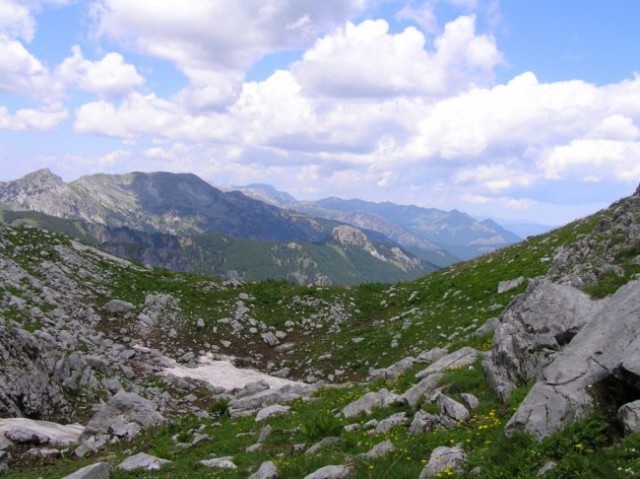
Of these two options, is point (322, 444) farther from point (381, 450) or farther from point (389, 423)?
point (381, 450)

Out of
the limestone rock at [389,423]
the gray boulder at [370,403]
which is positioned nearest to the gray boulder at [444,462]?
the limestone rock at [389,423]

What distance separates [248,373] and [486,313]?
1764cm

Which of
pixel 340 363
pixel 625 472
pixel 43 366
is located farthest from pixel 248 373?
pixel 625 472

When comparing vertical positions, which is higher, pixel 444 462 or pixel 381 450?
pixel 444 462

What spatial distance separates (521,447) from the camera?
9844 mm

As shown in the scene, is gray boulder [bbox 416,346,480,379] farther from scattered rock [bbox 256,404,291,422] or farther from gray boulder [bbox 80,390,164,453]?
gray boulder [bbox 80,390,164,453]

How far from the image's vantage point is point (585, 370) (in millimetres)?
10977

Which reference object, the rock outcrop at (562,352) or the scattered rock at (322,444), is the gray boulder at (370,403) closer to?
the scattered rock at (322,444)

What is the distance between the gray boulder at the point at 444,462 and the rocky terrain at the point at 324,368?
2.0 inches

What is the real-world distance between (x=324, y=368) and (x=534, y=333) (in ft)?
74.0

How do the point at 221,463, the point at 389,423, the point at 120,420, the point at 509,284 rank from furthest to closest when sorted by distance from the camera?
the point at 509,284 < the point at 120,420 < the point at 389,423 < the point at 221,463

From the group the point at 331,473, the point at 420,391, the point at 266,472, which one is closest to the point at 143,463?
the point at 266,472

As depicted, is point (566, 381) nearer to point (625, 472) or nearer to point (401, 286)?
point (625, 472)

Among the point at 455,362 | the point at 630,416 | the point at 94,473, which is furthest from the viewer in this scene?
the point at 455,362
